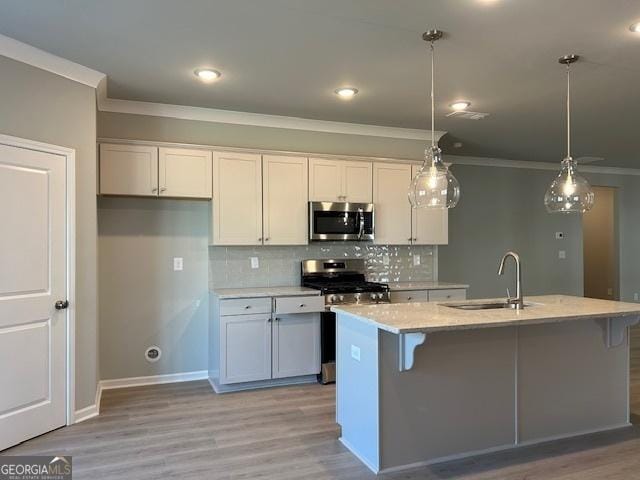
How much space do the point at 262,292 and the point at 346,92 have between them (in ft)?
6.09

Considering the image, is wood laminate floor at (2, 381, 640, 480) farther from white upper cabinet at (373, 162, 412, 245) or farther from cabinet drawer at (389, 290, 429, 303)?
white upper cabinet at (373, 162, 412, 245)

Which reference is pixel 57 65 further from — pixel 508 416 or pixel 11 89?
pixel 508 416

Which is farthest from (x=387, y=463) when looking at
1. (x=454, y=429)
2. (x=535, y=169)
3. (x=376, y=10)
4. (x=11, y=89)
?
(x=535, y=169)

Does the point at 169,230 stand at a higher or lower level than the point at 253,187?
lower

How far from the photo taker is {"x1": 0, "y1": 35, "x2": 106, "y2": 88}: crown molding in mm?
3057

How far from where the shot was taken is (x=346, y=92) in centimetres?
404

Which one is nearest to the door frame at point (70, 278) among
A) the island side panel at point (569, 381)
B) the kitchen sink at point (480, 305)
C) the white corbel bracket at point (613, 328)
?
the kitchen sink at point (480, 305)

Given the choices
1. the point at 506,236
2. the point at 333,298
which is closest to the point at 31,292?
the point at 333,298

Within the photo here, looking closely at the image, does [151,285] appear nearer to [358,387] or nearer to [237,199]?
[237,199]

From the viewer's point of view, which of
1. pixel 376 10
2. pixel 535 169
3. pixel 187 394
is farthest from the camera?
pixel 535 169

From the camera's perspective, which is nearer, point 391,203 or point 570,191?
point 570,191

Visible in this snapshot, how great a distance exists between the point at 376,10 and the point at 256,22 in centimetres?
68

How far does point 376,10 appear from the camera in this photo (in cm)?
267

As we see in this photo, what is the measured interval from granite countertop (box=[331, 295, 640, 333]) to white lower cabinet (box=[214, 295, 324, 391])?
1312mm
